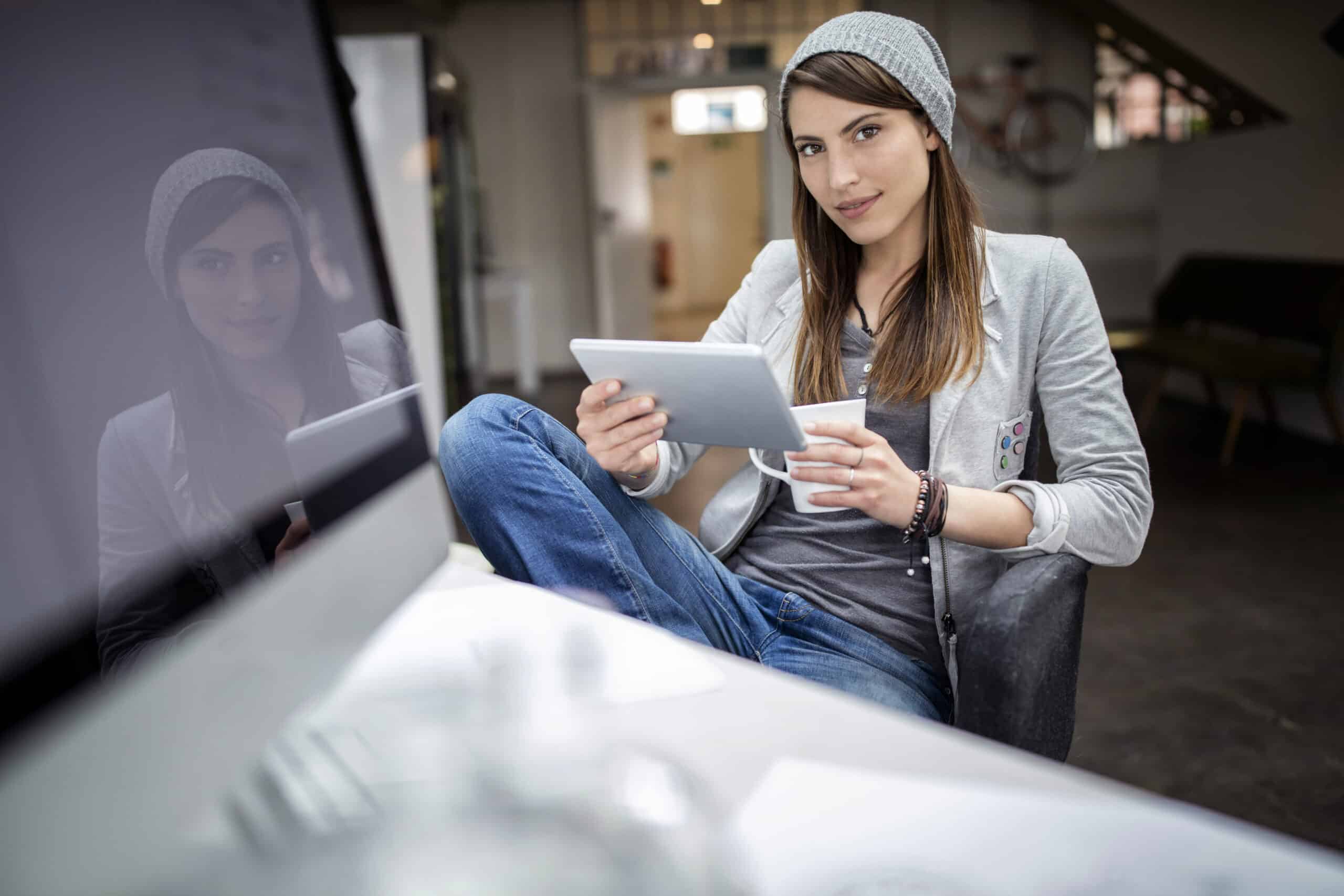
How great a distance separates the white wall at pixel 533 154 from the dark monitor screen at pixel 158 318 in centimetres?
760

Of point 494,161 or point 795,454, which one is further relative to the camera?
point 494,161

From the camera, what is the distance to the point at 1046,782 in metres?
0.50

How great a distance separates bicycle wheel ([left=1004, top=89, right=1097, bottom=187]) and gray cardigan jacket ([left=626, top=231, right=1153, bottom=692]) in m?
7.72

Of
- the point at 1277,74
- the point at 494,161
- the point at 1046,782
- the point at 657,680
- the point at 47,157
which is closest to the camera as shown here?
the point at 47,157

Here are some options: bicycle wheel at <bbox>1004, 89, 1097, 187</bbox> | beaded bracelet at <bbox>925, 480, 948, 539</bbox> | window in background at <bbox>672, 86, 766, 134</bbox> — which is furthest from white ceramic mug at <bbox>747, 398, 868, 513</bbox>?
window in background at <bbox>672, 86, 766, 134</bbox>

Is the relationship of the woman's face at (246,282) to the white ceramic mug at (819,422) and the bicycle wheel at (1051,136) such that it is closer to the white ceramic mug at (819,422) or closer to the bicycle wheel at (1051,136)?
the white ceramic mug at (819,422)

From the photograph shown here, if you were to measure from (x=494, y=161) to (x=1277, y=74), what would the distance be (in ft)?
17.7

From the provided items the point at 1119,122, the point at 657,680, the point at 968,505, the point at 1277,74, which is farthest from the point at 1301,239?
the point at 657,680

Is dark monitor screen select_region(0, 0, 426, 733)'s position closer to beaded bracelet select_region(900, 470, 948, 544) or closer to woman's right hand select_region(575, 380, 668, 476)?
woman's right hand select_region(575, 380, 668, 476)

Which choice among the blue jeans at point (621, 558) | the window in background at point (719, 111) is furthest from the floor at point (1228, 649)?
the window in background at point (719, 111)

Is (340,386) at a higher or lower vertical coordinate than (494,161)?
lower

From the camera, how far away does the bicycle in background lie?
8.22 meters

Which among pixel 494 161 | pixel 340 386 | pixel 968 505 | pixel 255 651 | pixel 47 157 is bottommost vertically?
pixel 968 505

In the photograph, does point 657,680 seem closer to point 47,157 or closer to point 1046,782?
point 1046,782
